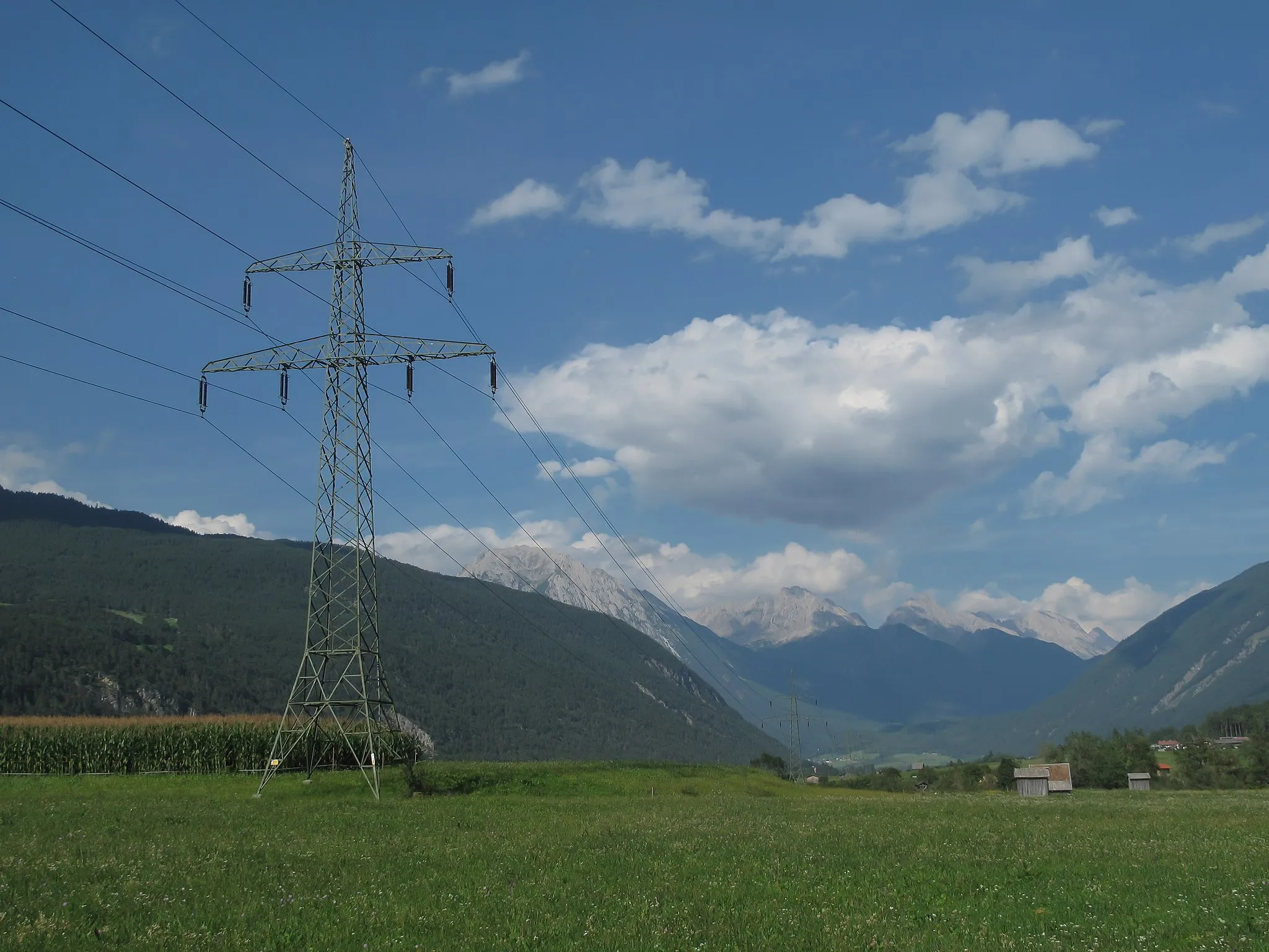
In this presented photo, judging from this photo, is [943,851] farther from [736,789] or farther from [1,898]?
[736,789]

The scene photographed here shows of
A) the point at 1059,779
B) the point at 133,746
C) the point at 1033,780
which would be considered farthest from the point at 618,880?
the point at 1059,779

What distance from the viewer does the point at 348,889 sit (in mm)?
20234

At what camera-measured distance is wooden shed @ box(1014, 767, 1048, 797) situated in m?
87.8

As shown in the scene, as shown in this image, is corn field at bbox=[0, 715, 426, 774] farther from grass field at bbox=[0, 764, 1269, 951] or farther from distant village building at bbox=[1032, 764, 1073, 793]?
distant village building at bbox=[1032, 764, 1073, 793]

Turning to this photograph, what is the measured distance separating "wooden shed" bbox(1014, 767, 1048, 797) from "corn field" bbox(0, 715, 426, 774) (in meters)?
56.7

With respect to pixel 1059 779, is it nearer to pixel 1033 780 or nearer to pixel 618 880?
pixel 1033 780

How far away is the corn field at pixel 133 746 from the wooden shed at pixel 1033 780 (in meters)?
56.7

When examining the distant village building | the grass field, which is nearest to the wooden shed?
the distant village building

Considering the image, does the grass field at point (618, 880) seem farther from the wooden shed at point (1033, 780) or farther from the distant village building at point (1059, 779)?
the distant village building at point (1059, 779)

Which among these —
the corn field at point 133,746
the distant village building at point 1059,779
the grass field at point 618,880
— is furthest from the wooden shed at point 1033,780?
the corn field at point 133,746

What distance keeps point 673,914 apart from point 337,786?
37.5m

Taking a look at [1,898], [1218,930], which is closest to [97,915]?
[1,898]

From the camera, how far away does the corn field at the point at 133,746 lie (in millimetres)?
63719

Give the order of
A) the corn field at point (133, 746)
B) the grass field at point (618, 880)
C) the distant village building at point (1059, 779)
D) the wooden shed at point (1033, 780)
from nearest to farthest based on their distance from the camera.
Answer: the grass field at point (618, 880) < the corn field at point (133, 746) < the wooden shed at point (1033, 780) < the distant village building at point (1059, 779)
